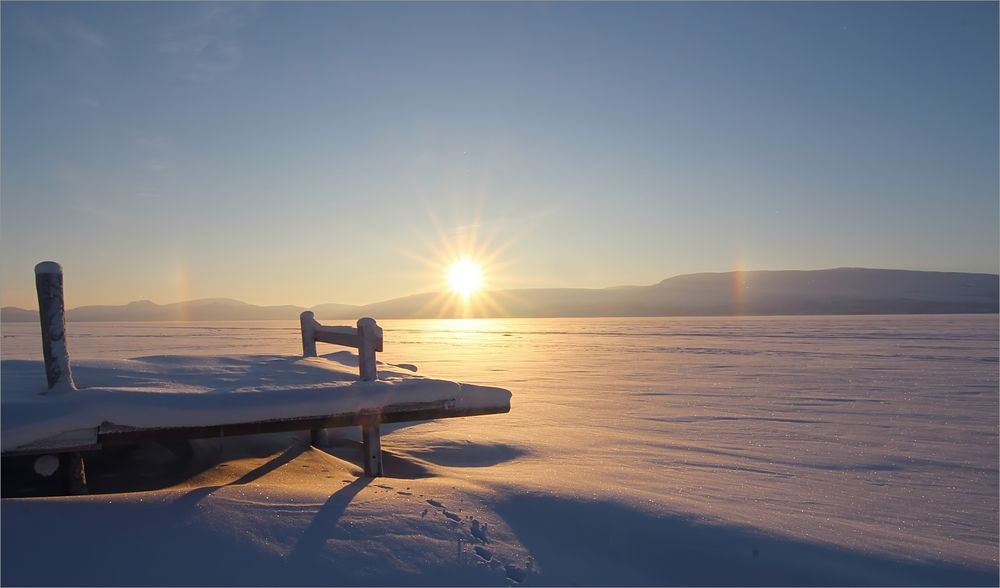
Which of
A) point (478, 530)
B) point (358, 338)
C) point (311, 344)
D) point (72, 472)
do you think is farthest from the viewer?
point (311, 344)

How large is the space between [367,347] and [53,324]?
2.39 meters

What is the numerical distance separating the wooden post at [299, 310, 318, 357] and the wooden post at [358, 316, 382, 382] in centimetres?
235

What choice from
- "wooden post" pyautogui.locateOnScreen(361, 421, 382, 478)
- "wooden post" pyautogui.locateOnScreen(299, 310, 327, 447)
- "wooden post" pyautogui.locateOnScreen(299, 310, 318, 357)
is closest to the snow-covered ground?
"wooden post" pyautogui.locateOnScreen(299, 310, 327, 447)

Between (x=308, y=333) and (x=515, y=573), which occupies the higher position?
(x=308, y=333)

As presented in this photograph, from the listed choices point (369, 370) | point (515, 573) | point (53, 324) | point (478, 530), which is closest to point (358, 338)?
point (369, 370)

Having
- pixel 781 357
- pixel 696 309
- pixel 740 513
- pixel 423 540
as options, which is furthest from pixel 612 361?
pixel 696 309

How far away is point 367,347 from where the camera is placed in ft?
18.4

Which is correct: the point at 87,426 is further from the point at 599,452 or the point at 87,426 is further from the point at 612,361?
the point at 612,361

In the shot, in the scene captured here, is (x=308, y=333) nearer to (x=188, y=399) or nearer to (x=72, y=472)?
(x=188, y=399)

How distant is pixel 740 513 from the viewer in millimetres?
4844

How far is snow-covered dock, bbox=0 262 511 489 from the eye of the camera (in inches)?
157

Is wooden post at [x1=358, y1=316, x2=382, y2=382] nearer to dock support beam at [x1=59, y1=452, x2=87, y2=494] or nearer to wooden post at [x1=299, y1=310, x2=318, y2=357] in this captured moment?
dock support beam at [x1=59, y1=452, x2=87, y2=494]

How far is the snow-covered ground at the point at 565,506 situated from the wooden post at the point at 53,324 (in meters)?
0.85

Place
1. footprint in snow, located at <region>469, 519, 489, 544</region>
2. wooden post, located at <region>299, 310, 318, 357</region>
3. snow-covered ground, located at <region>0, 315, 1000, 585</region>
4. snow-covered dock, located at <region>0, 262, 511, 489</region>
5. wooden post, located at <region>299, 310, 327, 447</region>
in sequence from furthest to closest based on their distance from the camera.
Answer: wooden post, located at <region>299, 310, 318, 357</region> < wooden post, located at <region>299, 310, 327, 447</region> < snow-covered dock, located at <region>0, 262, 511, 489</region> < footprint in snow, located at <region>469, 519, 489, 544</region> < snow-covered ground, located at <region>0, 315, 1000, 585</region>
